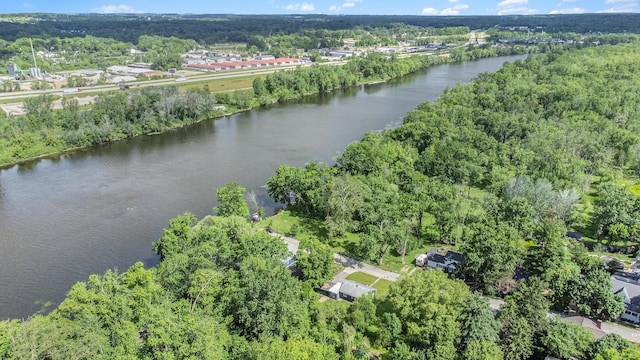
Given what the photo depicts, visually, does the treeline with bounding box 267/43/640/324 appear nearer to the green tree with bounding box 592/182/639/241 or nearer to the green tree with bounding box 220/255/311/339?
the green tree with bounding box 592/182/639/241

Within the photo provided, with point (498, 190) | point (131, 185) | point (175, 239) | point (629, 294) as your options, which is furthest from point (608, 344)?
point (131, 185)

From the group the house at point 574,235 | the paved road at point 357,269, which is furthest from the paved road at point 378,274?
the house at point 574,235

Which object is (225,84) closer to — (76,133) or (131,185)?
(76,133)

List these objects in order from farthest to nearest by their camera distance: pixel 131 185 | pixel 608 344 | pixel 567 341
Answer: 1. pixel 131 185
2. pixel 567 341
3. pixel 608 344

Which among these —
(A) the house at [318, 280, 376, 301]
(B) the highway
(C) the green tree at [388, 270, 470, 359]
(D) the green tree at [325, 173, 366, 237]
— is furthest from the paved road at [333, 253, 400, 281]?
(B) the highway

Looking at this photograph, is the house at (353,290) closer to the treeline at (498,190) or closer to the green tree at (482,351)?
the treeline at (498,190)

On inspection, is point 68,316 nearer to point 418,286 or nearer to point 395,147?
point 418,286
